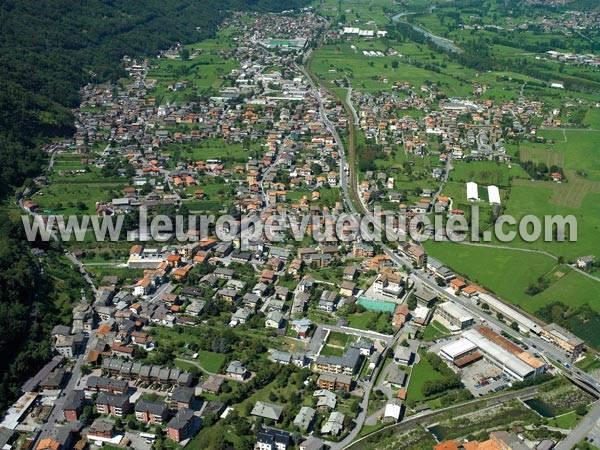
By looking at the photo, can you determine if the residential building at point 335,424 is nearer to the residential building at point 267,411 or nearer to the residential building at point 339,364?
the residential building at point 267,411

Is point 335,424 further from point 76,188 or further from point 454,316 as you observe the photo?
point 76,188

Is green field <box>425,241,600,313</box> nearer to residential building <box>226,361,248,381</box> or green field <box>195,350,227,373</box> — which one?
residential building <box>226,361,248,381</box>

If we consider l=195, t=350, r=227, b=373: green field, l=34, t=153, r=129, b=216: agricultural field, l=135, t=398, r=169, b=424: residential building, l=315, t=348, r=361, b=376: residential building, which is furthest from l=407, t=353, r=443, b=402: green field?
l=34, t=153, r=129, b=216: agricultural field

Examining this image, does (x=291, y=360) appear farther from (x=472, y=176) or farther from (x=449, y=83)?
(x=449, y=83)

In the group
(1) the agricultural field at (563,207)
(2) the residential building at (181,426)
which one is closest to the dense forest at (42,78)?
(2) the residential building at (181,426)

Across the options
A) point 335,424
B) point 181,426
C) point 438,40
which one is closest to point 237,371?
point 181,426

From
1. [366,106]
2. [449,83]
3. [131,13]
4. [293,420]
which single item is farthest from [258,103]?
[293,420]
